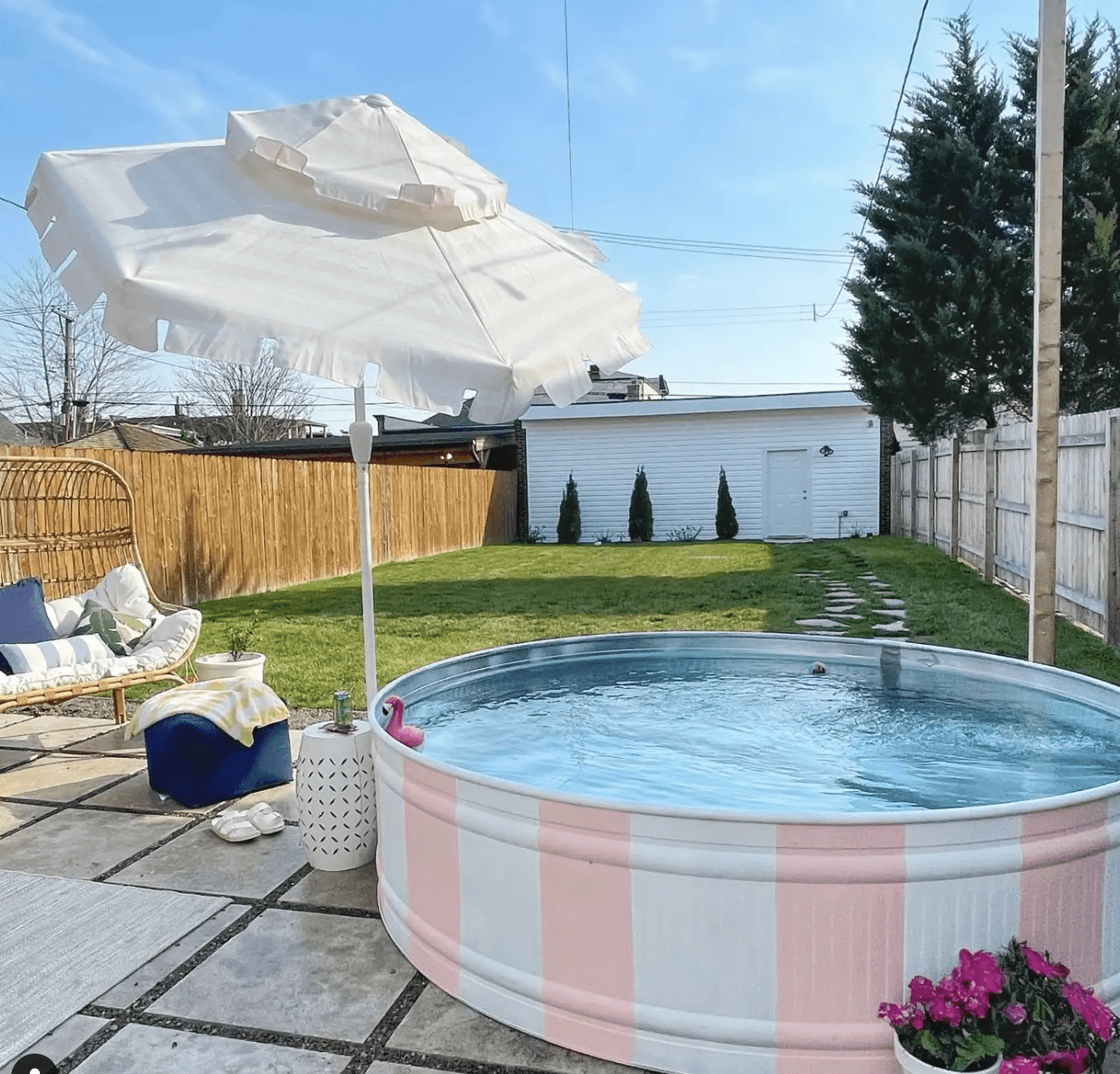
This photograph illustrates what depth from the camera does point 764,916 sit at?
1840mm

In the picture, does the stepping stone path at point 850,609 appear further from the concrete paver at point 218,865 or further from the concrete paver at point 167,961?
the concrete paver at point 167,961

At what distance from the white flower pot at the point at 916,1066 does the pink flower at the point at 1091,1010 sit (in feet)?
0.60

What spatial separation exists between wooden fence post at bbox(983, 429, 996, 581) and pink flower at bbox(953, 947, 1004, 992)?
27.8ft

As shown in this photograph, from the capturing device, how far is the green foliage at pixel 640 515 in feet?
61.3

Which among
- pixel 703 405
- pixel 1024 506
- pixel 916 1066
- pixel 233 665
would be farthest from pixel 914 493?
pixel 916 1066

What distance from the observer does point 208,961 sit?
2357mm

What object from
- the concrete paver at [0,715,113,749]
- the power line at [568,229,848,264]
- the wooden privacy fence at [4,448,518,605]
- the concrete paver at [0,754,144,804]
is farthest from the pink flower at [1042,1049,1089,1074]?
the power line at [568,229,848,264]

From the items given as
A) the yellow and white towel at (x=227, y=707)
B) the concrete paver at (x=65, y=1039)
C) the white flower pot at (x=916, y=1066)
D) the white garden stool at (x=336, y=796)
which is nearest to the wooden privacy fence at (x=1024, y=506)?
the white flower pot at (x=916, y=1066)

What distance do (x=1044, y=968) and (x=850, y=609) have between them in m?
6.28

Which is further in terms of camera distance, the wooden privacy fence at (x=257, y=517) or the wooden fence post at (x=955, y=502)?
the wooden fence post at (x=955, y=502)

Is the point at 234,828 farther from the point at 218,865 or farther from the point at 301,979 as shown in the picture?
the point at 301,979

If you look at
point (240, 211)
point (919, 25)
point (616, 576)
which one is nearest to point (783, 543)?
point (616, 576)

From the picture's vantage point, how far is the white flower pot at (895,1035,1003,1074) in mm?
1650

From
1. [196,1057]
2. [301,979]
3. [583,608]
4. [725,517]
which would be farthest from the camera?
[725,517]
